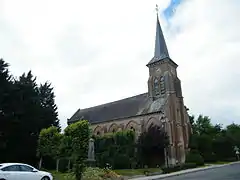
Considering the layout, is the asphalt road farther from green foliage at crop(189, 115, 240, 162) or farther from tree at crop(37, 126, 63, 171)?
green foliage at crop(189, 115, 240, 162)

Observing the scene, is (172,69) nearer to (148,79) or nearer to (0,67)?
(148,79)

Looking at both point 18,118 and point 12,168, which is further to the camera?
point 18,118

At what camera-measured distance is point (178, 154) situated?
144 feet

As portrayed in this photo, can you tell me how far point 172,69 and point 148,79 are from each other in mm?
4640

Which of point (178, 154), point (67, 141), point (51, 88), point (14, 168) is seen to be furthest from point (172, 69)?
point (14, 168)

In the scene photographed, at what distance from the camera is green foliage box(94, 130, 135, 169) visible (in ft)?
109

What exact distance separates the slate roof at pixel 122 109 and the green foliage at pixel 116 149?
676 cm

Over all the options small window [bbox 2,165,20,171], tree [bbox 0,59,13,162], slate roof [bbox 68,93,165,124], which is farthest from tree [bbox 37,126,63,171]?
slate roof [bbox 68,93,165,124]

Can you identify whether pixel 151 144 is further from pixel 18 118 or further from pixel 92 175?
pixel 92 175

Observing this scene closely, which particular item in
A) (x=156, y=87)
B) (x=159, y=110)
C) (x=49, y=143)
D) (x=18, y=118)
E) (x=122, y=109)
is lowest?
(x=49, y=143)

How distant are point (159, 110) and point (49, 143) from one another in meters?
19.4

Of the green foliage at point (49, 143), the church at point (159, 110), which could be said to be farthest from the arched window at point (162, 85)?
the green foliage at point (49, 143)

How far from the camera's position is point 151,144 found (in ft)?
130

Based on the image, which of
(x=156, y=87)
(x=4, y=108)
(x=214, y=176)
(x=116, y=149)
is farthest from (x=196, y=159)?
(x=4, y=108)
